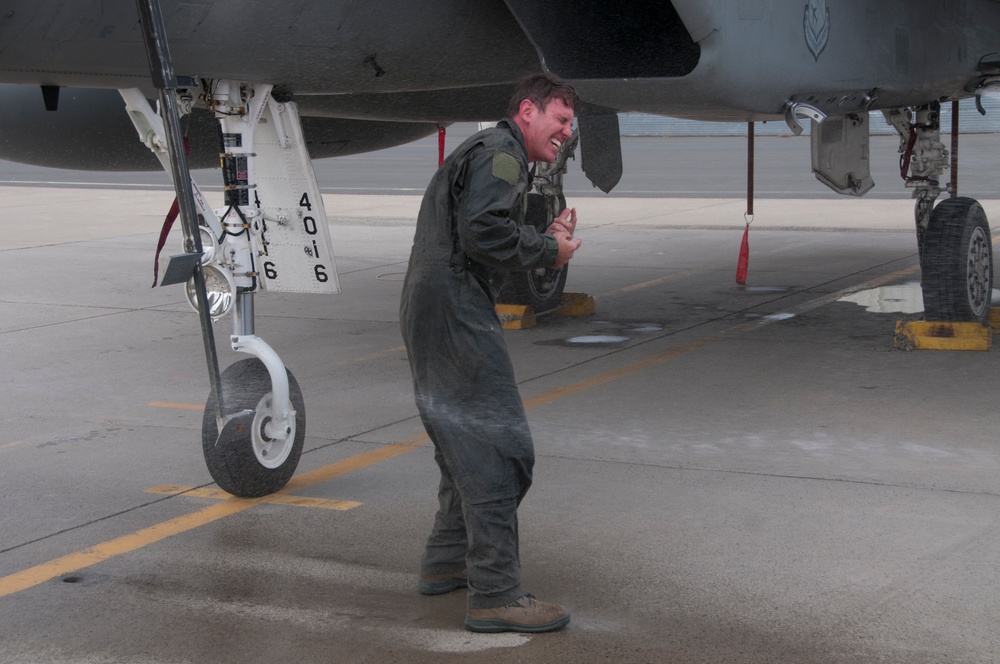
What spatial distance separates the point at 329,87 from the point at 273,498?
72.4 inches

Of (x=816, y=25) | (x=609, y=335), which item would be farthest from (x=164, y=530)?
(x=609, y=335)

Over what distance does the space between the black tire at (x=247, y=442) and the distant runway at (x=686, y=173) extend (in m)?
14.1

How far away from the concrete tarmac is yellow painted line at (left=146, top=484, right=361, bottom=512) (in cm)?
2

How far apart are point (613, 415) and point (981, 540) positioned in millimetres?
2107

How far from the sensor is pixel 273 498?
15.6 ft

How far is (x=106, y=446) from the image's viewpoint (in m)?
5.53

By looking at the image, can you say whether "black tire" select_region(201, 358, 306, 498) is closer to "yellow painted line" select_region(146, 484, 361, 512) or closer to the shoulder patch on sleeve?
"yellow painted line" select_region(146, 484, 361, 512)

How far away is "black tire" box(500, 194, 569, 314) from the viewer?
8.34m

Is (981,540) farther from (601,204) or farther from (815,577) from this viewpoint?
(601,204)

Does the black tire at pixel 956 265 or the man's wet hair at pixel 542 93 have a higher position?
the man's wet hair at pixel 542 93

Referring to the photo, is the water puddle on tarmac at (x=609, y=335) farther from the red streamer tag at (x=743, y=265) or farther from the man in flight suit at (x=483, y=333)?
the man in flight suit at (x=483, y=333)

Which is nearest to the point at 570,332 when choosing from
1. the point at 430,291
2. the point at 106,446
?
the point at 106,446

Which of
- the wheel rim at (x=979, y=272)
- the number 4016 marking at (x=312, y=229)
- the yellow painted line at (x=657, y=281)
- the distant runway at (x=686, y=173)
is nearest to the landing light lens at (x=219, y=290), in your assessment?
the number 4016 marking at (x=312, y=229)

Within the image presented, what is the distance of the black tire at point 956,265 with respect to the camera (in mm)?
→ 7266
